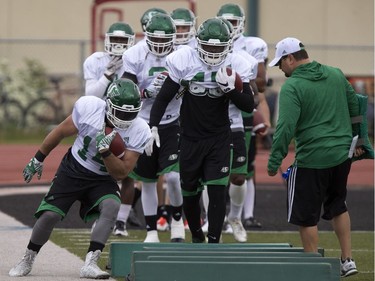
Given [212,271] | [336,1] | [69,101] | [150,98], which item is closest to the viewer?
[212,271]

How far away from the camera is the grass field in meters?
9.71

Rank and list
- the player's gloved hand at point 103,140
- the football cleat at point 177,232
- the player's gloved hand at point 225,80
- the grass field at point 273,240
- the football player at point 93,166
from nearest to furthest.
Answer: the player's gloved hand at point 103,140
the football player at point 93,166
the player's gloved hand at point 225,80
the grass field at point 273,240
the football cleat at point 177,232

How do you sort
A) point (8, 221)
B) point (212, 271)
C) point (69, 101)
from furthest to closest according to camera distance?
point (69, 101) < point (8, 221) < point (212, 271)

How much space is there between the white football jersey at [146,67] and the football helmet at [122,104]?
6.70ft

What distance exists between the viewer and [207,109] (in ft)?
30.2

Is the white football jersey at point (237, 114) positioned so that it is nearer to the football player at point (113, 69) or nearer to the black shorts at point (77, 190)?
the football player at point (113, 69)

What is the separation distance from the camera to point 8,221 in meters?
11.5

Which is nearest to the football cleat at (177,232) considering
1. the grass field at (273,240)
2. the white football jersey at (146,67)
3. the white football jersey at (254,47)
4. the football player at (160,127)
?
the football player at (160,127)

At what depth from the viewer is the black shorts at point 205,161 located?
921 centimetres

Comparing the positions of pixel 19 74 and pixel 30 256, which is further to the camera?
pixel 19 74

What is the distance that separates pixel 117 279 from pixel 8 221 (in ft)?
11.2

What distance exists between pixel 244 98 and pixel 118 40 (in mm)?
2184

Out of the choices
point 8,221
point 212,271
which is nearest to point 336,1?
point 8,221

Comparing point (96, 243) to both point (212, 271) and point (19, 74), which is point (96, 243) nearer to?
point (212, 271)
